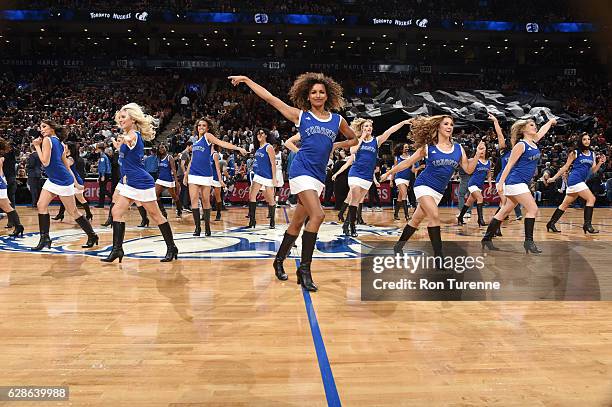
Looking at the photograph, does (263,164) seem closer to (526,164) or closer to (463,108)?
(526,164)

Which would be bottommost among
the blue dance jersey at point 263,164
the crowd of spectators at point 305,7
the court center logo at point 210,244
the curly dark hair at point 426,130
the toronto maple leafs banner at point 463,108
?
the court center logo at point 210,244

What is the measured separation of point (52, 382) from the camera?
266cm

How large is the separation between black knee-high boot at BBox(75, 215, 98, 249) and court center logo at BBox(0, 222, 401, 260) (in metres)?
0.13

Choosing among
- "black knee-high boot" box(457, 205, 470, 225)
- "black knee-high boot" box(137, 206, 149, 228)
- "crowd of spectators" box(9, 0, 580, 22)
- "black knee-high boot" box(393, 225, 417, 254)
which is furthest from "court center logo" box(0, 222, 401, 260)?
"crowd of spectators" box(9, 0, 580, 22)

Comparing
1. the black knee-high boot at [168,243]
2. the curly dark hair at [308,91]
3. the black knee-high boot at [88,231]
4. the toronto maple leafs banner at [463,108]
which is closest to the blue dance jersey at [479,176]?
the curly dark hair at [308,91]

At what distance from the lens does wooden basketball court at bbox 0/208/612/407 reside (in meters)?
2.60

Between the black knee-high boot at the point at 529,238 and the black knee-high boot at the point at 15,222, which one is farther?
the black knee-high boot at the point at 15,222

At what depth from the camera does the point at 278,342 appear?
11.1ft

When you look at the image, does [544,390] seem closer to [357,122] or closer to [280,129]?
[357,122]

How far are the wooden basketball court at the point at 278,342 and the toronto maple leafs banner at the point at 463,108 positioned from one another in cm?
1553

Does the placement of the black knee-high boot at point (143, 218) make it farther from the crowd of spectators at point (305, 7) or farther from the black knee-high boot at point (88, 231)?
the crowd of spectators at point (305, 7)

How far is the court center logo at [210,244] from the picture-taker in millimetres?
6836

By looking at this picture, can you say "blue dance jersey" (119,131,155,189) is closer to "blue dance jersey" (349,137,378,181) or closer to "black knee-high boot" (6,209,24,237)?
"black knee-high boot" (6,209,24,237)

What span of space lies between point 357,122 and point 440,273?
3.74 m
